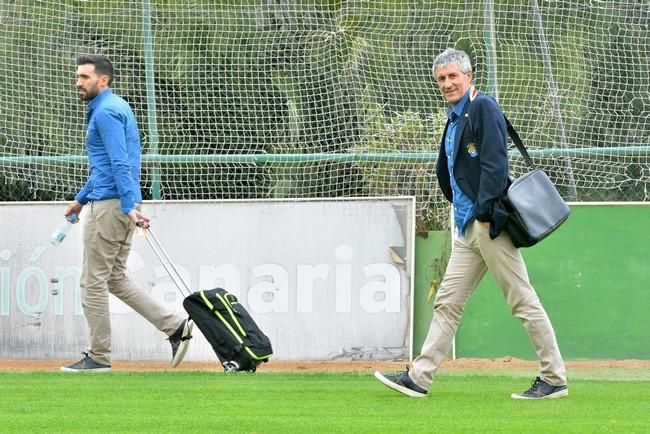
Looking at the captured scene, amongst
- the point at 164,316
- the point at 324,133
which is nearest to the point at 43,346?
the point at 164,316

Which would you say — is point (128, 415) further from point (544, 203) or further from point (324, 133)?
point (324, 133)

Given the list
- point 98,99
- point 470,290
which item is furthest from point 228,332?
point 470,290

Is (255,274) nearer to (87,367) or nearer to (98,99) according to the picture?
(87,367)

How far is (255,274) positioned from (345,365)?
1079 millimetres

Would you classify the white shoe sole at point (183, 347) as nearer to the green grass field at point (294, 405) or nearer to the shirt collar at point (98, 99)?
the green grass field at point (294, 405)

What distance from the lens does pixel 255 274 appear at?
11430 mm

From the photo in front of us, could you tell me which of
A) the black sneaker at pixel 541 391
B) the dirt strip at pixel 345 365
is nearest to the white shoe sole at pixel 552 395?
the black sneaker at pixel 541 391

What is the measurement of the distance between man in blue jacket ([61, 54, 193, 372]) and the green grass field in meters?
0.53

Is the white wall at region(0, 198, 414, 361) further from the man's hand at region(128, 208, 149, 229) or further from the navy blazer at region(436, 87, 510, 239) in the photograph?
the navy blazer at region(436, 87, 510, 239)

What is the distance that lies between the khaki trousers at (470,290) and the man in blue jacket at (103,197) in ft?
8.55

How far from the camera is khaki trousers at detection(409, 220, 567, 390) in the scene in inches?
307

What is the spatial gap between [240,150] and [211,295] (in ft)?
7.88

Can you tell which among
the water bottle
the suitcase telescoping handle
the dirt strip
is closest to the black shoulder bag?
the dirt strip

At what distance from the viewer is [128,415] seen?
6.77m
